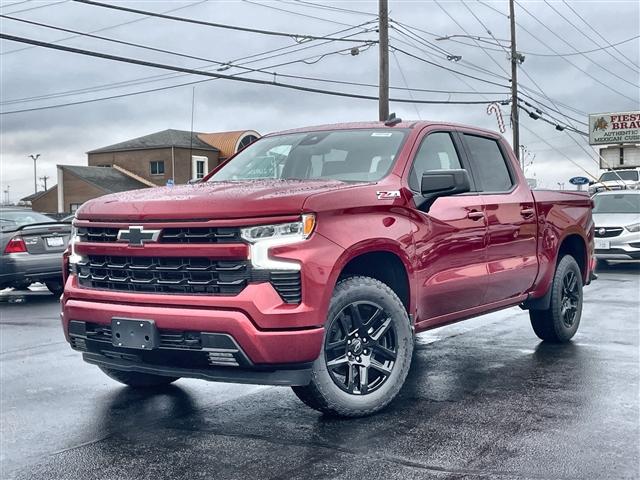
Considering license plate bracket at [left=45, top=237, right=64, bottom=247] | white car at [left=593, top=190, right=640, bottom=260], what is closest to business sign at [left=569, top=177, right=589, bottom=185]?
white car at [left=593, top=190, right=640, bottom=260]

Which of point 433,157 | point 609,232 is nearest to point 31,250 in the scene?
point 433,157

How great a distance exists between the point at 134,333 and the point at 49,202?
6586 cm

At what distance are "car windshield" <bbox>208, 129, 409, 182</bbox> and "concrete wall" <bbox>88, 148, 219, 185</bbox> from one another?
53.0m

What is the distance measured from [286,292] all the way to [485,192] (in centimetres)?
256

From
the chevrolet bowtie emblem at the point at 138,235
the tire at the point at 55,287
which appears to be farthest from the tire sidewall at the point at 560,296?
the tire at the point at 55,287

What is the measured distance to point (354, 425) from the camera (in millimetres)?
4676

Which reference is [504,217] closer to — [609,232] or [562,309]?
[562,309]

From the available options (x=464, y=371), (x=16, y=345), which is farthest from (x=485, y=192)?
(x=16, y=345)

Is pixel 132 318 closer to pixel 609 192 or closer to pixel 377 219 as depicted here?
pixel 377 219

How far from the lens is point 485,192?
6.22 meters

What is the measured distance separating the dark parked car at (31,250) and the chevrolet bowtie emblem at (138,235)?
26.0ft

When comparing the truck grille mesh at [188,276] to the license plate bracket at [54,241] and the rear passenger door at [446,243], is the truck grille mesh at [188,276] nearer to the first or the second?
the rear passenger door at [446,243]

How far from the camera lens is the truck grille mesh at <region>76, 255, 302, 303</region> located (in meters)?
4.25

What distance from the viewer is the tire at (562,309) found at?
7.23 meters
